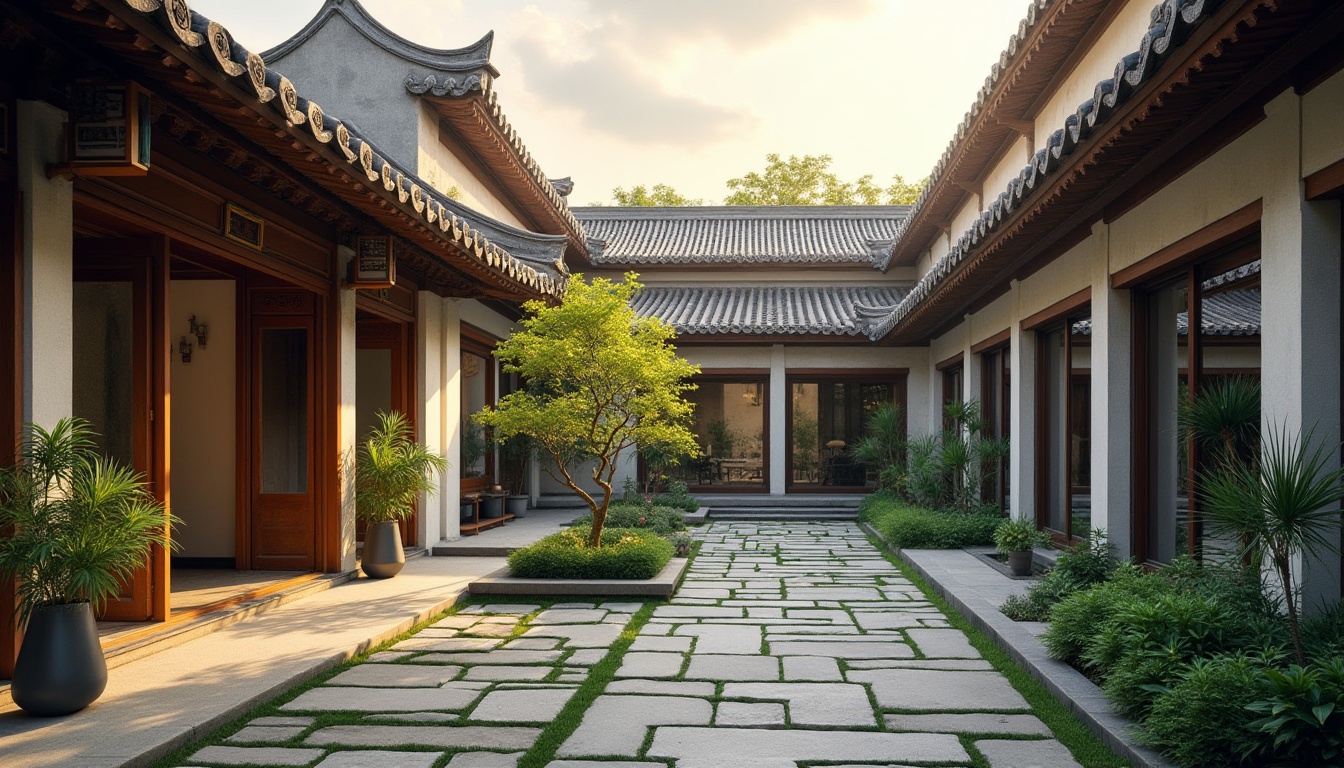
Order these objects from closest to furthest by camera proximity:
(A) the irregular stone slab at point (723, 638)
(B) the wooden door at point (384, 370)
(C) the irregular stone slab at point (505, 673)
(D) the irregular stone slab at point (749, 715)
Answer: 1. (D) the irregular stone slab at point (749, 715)
2. (C) the irregular stone slab at point (505, 673)
3. (A) the irregular stone slab at point (723, 638)
4. (B) the wooden door at point (384, 370)

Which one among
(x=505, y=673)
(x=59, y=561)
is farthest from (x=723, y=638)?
(x=59, y=561)

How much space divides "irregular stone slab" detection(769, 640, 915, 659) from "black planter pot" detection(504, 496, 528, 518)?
9167 millimetres

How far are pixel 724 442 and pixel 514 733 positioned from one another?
13660 mm

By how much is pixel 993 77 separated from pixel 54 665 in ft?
31.2

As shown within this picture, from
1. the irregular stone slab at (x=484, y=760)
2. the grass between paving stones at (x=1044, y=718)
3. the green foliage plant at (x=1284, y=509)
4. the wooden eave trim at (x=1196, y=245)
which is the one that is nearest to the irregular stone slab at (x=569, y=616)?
the grass between paving stones at (x=1044, y=718)

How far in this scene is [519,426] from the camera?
29.2 ft

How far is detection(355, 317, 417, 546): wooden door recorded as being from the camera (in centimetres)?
1055

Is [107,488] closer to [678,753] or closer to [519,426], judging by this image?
[678,753]

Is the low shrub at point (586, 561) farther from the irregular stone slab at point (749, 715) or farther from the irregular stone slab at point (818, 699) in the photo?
the irregular stone slab at point (749, 715)

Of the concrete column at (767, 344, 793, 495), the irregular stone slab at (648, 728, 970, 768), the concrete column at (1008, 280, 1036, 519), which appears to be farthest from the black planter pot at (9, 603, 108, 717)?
the concrete column at (767, 344, 793, 495)

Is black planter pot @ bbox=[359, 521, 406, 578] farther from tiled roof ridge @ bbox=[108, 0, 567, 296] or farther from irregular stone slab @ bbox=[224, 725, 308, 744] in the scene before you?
irregular stone slab @ bbox=[224, 725, 308, 744]

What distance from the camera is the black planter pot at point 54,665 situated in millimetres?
4406

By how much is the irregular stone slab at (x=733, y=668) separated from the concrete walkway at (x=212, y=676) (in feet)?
6.68

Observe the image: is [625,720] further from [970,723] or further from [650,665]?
[970,723]
